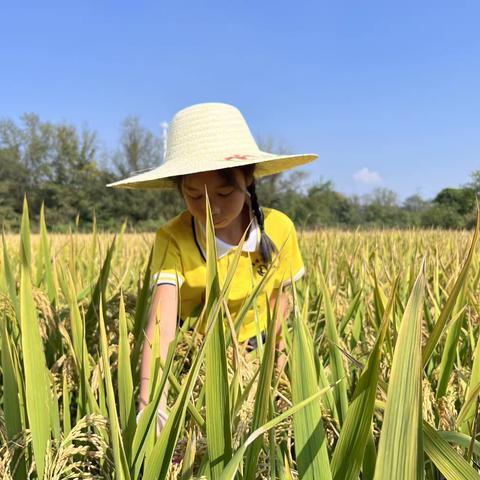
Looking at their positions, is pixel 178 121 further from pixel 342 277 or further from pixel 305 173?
pixel 305 173

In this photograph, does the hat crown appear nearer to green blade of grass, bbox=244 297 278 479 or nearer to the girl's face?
the girl's face

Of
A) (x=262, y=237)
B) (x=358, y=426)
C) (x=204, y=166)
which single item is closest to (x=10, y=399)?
(x=358, y=426)

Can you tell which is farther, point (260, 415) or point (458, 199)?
point (458, 199)

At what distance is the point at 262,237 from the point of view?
106 centimetres

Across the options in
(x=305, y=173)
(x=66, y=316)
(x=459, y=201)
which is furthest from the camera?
(x=305, y=173)

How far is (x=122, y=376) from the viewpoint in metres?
0.46

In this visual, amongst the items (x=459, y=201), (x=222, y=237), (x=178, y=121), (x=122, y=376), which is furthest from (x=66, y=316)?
(x=459, y=201)

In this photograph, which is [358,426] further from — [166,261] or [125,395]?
[166,261]

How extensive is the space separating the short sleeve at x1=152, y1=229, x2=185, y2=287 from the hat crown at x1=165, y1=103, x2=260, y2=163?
0.17 metres

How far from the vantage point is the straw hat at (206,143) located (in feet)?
2.61

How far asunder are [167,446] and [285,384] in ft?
0.86

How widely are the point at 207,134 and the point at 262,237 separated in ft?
0.99

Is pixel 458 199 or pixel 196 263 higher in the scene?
pixel 458 199

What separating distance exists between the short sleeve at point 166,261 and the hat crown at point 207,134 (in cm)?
17
